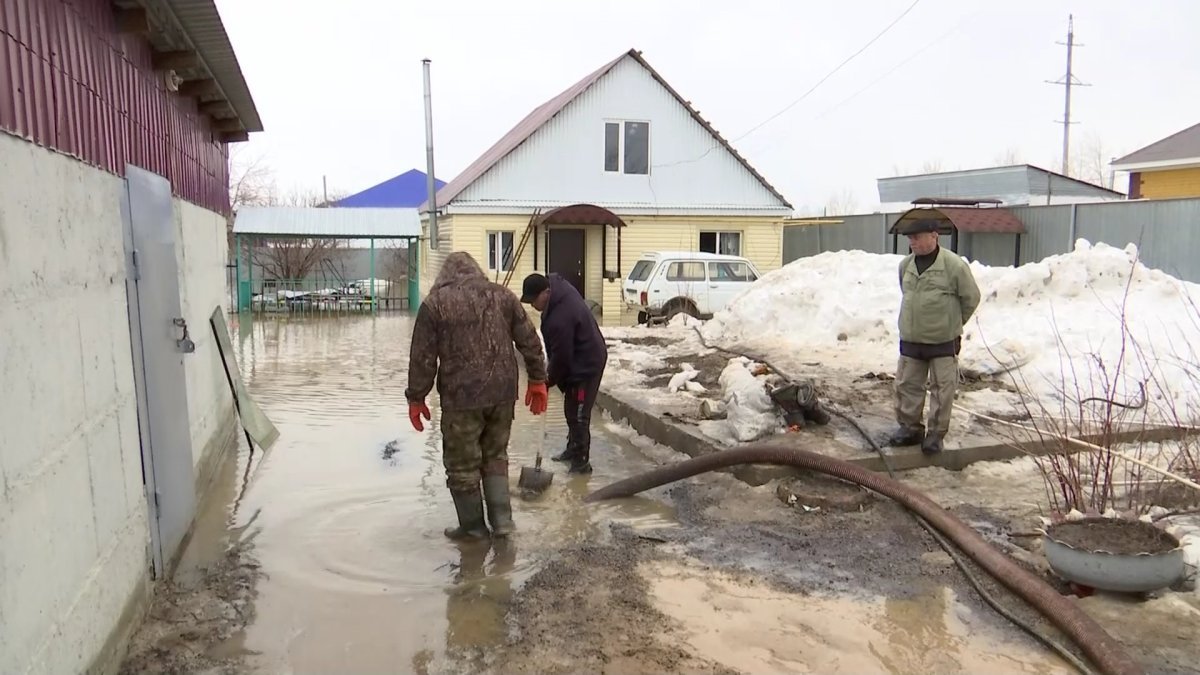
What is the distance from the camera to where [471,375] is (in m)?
5.17

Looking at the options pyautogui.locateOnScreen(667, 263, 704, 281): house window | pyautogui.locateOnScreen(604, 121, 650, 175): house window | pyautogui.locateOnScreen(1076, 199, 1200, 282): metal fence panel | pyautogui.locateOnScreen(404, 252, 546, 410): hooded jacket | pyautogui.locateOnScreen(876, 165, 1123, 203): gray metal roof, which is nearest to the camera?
pyautogui.locateOnScreen(404, 252, 546, 410): hooded jacket

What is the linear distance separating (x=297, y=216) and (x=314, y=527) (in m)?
20.3

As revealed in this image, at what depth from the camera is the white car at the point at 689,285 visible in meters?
16.8

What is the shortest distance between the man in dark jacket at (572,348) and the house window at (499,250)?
1531 cm

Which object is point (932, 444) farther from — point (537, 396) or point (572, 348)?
point (537, 396)

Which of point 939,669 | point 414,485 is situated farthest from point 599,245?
point 939,669

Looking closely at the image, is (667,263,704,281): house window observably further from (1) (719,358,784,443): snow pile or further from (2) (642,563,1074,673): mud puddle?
(2) (642,563,1074,673): mud puddle

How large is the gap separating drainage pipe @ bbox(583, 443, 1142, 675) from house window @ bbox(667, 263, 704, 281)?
35.2ft

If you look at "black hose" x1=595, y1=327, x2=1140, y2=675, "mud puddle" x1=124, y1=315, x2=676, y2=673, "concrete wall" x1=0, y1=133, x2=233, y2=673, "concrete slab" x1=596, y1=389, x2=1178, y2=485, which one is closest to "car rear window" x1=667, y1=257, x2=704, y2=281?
"mud puddle" x1=124, y1=315, x2=676, y2=673

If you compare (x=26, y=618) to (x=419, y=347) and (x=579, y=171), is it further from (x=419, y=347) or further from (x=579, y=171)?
(x=579, y=171)

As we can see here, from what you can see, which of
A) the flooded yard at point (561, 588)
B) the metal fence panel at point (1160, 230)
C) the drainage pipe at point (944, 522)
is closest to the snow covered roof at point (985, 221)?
the metal fence panel at point (1160, 230)

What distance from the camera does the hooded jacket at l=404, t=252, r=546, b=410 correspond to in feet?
17.0

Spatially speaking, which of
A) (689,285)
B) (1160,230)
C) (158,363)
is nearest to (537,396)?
(158,363)

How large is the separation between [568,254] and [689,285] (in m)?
6.36
